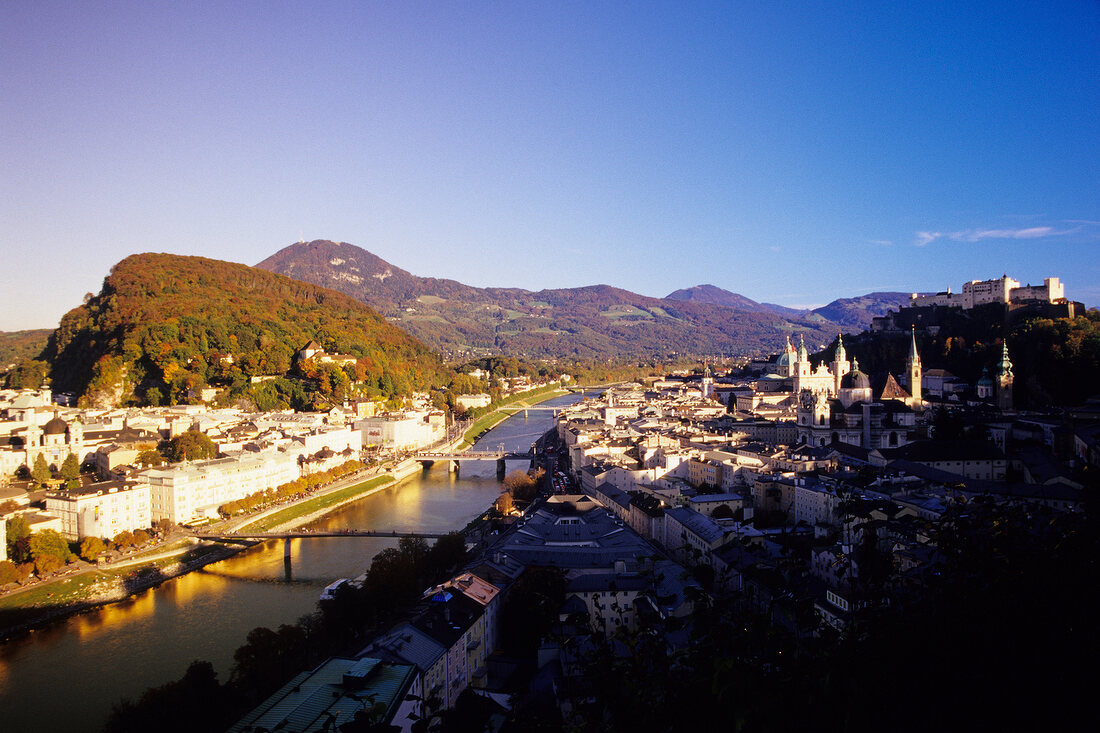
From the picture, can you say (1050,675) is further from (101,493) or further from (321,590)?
(101,493)

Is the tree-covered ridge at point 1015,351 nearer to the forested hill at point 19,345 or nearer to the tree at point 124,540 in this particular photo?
the tree at point 124,540

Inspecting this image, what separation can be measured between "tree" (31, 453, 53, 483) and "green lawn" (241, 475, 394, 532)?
380 cm

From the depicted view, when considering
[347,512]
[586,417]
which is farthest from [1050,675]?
[586,417]

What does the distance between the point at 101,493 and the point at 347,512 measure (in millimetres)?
3961

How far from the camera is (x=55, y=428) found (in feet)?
Answer: 45.6

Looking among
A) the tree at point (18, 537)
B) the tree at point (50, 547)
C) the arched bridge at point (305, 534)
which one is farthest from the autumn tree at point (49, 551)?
the arched bridge at point (305, 534)

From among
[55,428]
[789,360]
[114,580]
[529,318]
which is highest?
[529,318]

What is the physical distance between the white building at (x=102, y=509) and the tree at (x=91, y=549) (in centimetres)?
54

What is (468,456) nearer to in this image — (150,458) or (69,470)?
(150,458)

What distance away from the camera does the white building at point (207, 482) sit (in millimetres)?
11438

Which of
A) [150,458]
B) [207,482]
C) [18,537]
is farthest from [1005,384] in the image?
[18,537]

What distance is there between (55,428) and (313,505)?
518 centimetres

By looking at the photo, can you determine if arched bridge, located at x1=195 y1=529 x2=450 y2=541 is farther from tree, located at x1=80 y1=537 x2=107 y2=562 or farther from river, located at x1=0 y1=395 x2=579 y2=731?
tree, located at x1=80 y1=537 x2=107 y2=562

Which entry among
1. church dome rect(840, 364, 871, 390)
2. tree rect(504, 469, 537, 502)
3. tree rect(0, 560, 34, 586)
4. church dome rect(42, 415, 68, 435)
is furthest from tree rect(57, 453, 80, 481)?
church dome rect(840, 364, 871, 390)
